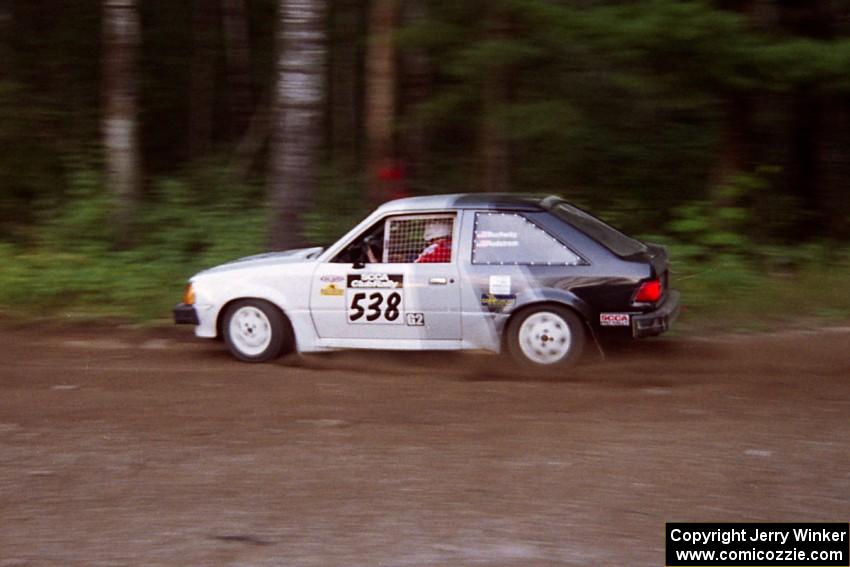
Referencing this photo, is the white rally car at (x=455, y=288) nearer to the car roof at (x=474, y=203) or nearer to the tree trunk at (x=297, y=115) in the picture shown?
the car roof at (x=474, y=203)

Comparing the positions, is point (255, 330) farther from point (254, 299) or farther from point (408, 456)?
point (408, 456)

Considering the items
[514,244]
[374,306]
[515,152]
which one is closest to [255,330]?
[374,306]

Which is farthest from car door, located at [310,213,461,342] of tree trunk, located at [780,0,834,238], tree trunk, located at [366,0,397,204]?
tree trunk, located at [780,0,834,238]

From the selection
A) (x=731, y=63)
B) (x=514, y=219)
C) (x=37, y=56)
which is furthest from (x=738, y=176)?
(x=37, y=56)

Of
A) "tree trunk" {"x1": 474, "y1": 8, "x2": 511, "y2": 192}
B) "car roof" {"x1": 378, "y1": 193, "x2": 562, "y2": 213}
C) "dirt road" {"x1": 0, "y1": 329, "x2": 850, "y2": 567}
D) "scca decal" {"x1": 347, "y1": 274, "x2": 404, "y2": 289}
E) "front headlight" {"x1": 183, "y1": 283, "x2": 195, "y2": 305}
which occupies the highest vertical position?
"tree trunk" {"x1": 474, "y1": 8, "x2": 511, "y2": 192}

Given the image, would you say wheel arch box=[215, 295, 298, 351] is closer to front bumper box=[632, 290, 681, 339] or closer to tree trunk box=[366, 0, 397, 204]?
front bumper box=[632, 290, 681, 339]

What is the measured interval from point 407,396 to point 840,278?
6.60m

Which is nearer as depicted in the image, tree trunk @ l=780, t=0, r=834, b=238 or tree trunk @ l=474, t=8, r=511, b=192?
tree trunk @ l=474, t=8, r=511, b=192

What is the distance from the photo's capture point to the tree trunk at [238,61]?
83.2 feet

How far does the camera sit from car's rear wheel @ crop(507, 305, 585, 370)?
332 inches

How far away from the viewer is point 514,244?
8625mm

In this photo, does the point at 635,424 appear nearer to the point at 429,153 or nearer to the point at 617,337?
the point at 617,337

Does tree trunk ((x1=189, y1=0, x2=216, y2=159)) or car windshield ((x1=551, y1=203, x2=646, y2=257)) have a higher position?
tree trunk ((x1=189, y1=0, x2=216, y2=159))

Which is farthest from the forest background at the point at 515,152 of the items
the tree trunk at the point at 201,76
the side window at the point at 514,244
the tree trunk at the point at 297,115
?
the tree trunk at the point at 201,76
